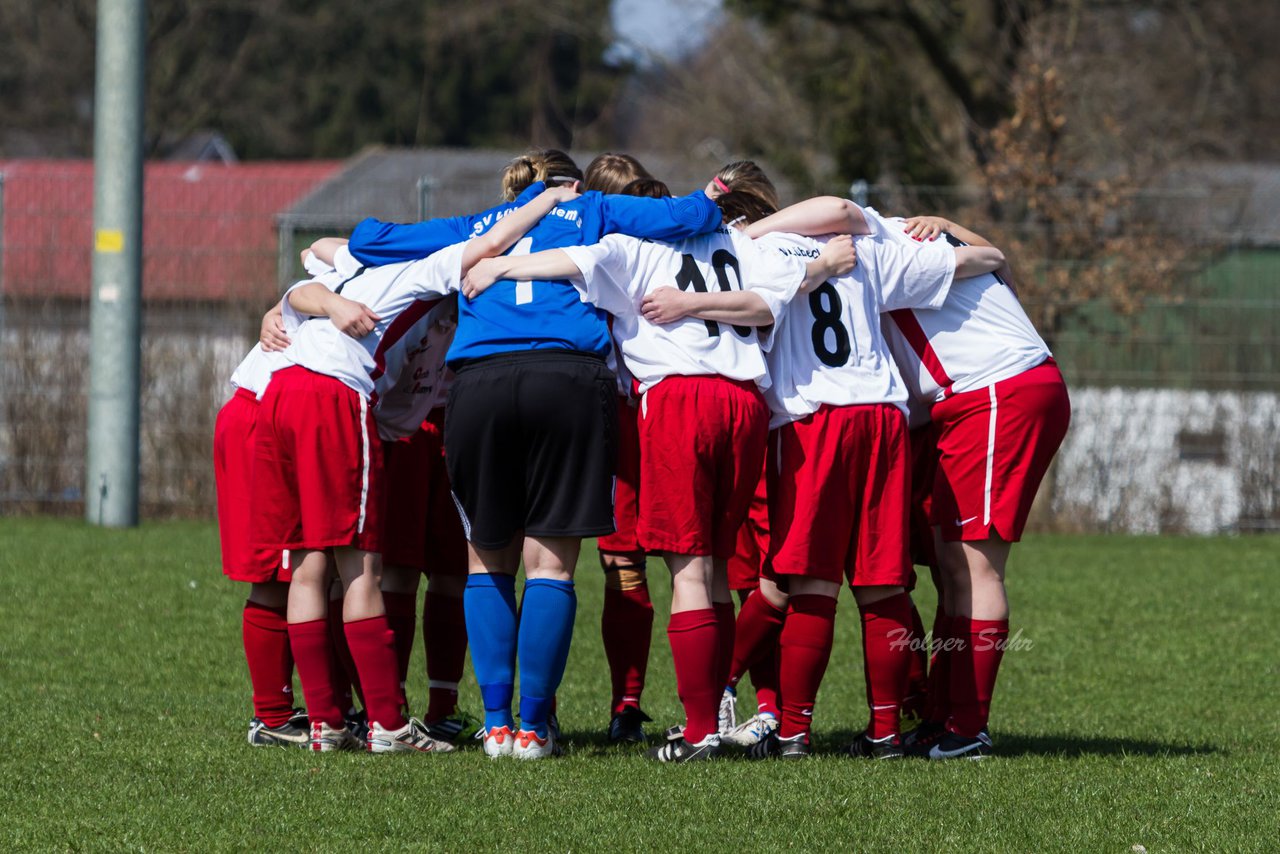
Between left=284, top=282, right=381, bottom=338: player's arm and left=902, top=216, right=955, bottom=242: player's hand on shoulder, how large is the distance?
1843 millimetres

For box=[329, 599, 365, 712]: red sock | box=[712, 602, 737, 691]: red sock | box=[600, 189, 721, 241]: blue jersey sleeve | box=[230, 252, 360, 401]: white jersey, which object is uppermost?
box=[600, 189, 721, 241]: blue jersey sleeve

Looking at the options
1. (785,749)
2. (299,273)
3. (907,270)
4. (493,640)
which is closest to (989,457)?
(907,270)

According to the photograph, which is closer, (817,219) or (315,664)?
(315,664)

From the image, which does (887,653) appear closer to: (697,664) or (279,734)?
(697,664)

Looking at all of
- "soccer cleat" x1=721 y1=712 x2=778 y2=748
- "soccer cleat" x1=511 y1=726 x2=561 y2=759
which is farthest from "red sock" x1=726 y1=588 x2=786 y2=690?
"soccer cleat" x1=511 y1=726 x2=561 y2=759

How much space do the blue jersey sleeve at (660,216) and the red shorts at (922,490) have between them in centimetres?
114

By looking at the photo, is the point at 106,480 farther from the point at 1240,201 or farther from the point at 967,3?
the point at 967,3

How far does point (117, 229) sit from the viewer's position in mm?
11914

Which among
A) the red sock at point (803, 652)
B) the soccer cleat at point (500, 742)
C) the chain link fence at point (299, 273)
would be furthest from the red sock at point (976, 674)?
the chain link fence at point (299, 273)

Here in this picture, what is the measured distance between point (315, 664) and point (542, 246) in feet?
4.98

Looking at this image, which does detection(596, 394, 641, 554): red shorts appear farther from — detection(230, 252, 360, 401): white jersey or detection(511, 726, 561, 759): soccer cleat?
detection(230, 252, 360, 401): white jersey

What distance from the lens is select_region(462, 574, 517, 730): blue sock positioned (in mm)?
5195

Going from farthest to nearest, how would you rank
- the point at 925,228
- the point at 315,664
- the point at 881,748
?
the point at 925,228
the point at 881,748
the point at 315,664

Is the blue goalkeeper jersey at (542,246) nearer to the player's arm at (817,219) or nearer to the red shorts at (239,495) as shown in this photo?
the player's arm at (817,219)
